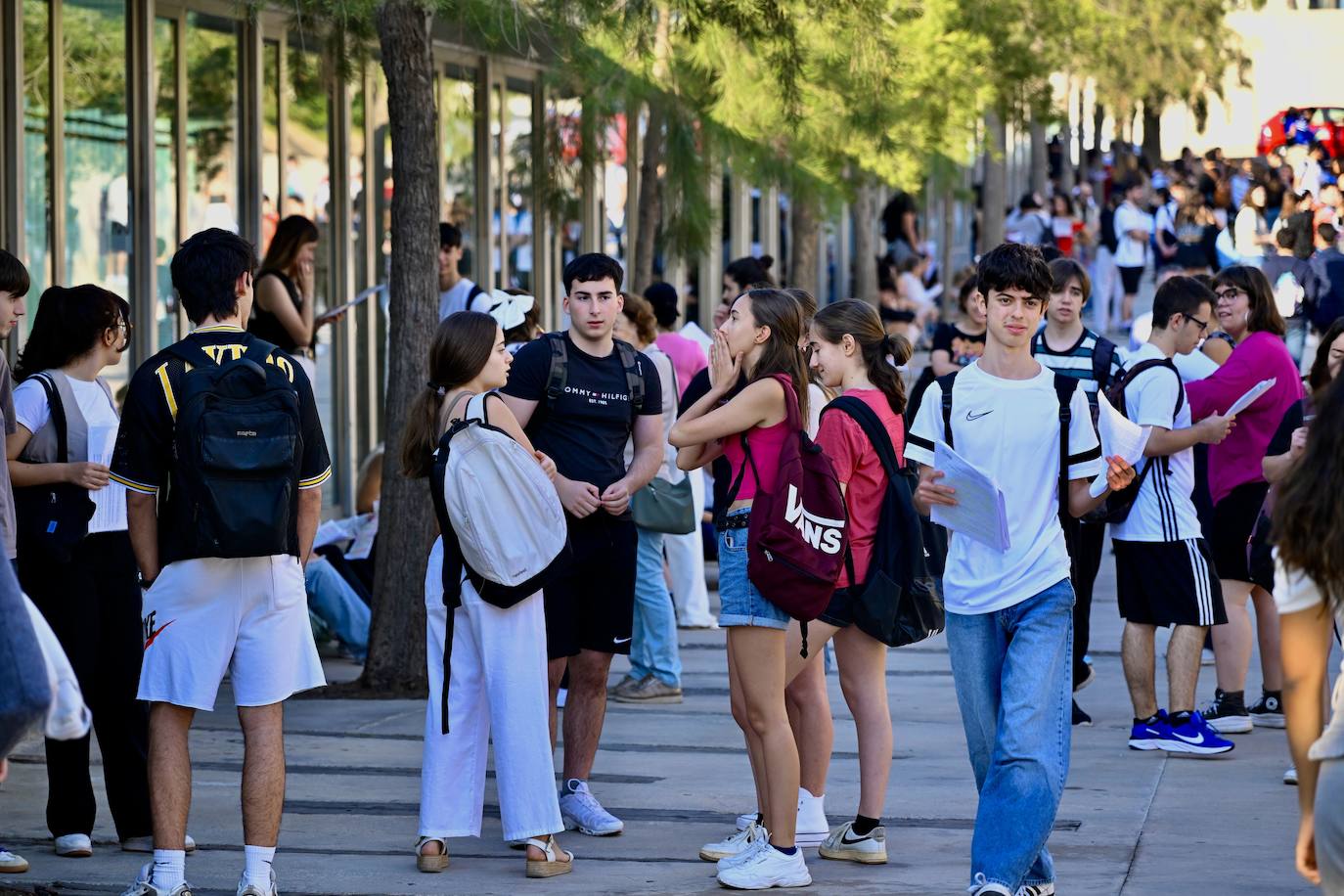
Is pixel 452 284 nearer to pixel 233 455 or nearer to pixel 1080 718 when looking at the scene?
pixel 1080 718

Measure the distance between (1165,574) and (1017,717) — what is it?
2865 millimetres

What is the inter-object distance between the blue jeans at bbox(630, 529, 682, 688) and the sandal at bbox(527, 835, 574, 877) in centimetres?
297

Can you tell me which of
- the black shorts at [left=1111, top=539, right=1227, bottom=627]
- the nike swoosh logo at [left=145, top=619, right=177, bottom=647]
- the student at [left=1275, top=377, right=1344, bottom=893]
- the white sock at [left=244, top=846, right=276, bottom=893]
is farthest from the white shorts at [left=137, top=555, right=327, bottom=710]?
the black shorts at [left=1111, top=539, right=1227, bottom=627]

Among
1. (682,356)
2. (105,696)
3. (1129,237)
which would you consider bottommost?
(105,696)

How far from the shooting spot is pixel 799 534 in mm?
5750

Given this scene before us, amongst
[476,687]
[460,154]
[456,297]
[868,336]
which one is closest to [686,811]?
[476,687]

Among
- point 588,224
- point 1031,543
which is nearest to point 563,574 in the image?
point 1031,543

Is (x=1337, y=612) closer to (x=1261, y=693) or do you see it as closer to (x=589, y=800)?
(x=589, y=800)

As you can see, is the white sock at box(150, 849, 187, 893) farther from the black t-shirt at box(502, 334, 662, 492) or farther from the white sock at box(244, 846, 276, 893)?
the black t-shirt at box(502, 334, 662, 492)

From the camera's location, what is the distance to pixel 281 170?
1345 centimetres

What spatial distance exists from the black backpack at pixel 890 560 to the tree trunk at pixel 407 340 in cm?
344

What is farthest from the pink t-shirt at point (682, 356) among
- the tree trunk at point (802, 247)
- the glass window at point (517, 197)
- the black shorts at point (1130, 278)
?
the black shorts at point (1130, 278)

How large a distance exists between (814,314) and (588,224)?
12448mm

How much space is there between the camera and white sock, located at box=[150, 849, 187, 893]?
556 cm
